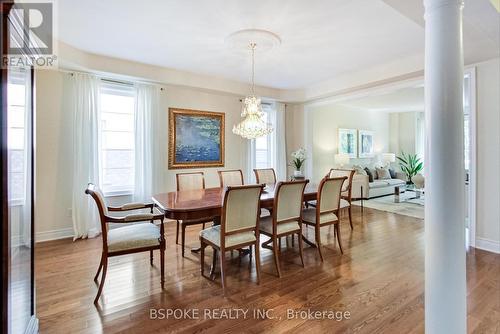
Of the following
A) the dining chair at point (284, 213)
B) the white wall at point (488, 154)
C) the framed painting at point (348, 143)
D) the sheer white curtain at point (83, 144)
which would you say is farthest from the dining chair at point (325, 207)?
the framed painting at point (348, 143)

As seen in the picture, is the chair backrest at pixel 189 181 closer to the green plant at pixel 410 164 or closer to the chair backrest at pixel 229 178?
the chair backrest at pixel 229 178

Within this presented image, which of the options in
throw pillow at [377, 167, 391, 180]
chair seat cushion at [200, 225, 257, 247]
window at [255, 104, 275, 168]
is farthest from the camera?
throw pillow at [377, 167, 391, 180]

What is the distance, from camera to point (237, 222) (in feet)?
7.75

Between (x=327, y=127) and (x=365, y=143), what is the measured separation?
1954 millimetres

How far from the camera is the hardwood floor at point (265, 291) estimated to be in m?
1.83

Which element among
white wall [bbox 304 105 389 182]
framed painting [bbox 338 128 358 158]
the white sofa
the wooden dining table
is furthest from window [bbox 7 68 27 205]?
framed painting [bbox 338 128 358 158]

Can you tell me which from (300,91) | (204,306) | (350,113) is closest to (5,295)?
(204,306)

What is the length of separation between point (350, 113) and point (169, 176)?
225 inches

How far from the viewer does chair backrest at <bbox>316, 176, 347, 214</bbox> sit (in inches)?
116

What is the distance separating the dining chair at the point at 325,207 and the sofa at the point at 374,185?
2.90 metres

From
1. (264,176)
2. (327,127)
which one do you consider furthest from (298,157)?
(327,127)

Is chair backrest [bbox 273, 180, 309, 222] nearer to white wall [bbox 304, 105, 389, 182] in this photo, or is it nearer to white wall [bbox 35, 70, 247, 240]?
white wall [bbox 35, 70, 247, 240]

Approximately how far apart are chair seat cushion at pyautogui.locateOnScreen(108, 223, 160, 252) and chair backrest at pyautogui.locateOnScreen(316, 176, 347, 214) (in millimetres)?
1824

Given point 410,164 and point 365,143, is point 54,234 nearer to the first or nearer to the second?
point 365,143
